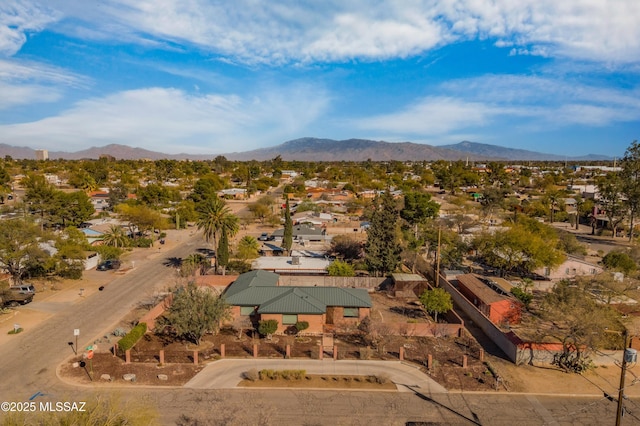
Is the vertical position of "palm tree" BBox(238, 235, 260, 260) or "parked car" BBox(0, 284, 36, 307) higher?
"palm tree" BBox(238, 235, 260, 260)

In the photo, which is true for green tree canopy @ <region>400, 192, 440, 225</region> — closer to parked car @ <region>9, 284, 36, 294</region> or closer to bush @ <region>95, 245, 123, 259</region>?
bush @ <region>95, 245, 123, 259</region>

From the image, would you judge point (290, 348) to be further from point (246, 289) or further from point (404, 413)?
point (404, 413)

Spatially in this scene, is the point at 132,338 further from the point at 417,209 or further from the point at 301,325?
the point at 417,209

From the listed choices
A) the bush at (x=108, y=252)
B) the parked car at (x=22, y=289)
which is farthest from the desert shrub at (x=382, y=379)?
the bush at (x=108, y=252)

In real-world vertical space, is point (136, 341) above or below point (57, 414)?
below

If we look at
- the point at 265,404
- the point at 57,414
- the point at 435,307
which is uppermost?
the point at 57,414

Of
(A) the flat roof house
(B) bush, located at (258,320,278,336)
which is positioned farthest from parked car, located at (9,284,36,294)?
(A) the flat roof house

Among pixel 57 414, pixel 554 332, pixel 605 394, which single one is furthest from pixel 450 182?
pixel 57 414
